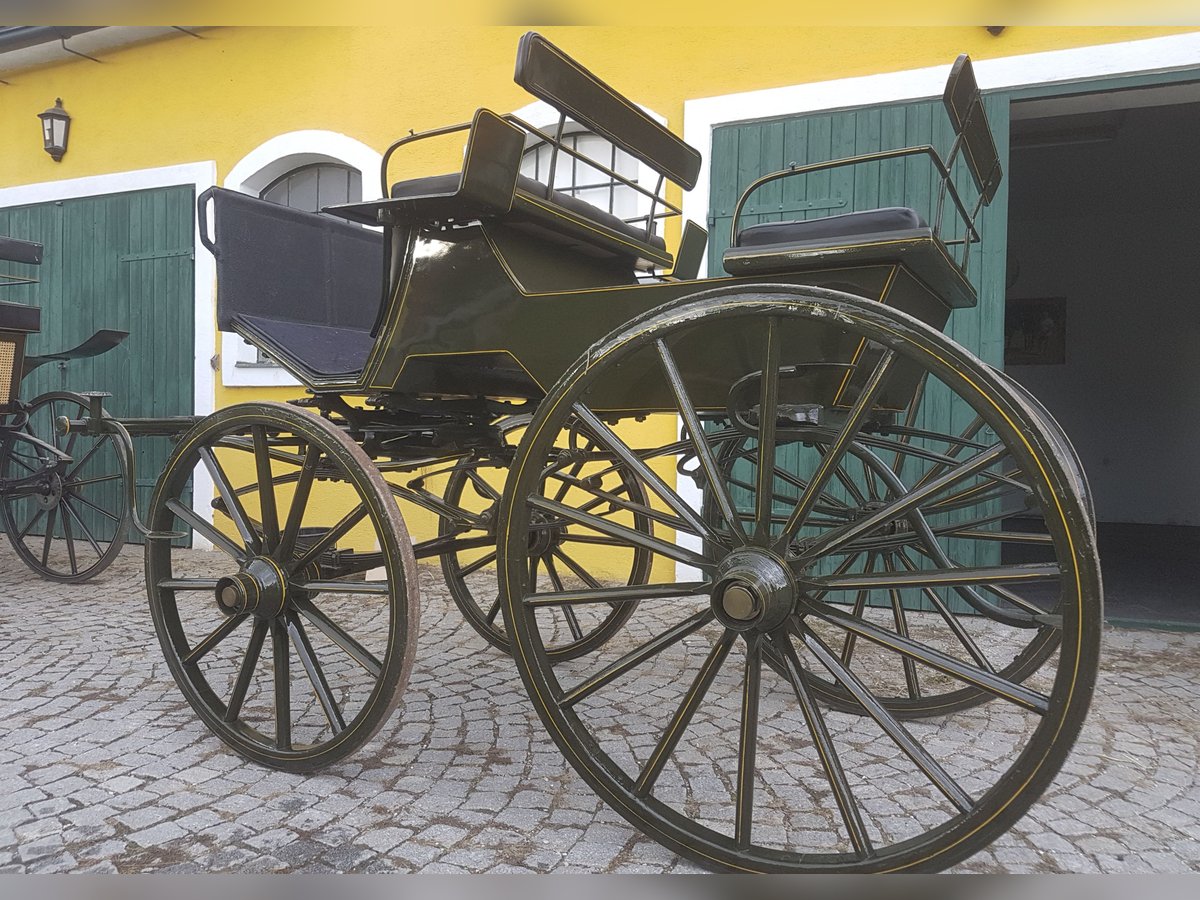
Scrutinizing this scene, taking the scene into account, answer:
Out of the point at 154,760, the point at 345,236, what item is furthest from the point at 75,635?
the point at 345,236

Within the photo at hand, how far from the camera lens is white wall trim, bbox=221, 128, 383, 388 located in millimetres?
5602

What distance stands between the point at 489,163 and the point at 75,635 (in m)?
3.27

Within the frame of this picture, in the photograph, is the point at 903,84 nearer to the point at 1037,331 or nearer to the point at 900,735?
the point at 900,735

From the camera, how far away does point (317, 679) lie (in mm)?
2221

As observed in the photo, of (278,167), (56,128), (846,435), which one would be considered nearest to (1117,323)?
(278,167)

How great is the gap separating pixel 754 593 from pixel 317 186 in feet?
18.2

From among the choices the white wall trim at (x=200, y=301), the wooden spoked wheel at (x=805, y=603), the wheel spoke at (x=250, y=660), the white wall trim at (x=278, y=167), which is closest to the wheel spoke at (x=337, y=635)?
the wheel spoke at (x=250, y=660)

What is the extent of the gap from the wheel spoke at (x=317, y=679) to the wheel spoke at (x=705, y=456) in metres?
1.21

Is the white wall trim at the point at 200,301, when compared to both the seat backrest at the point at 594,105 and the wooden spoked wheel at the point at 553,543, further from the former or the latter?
the seat backrest at the point at 594,105

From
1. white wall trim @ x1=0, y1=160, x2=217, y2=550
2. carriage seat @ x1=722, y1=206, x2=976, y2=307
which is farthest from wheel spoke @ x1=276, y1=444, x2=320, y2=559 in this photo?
white wall trim @ x1=0, y1=160, x2=217, y2=550

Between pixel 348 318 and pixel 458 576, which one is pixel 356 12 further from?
pixel 458 576

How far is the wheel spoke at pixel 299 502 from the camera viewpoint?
2205 mm

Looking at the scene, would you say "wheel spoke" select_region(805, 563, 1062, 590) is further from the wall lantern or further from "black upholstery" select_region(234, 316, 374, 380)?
the wall lantern

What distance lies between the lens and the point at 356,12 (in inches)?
69.7
